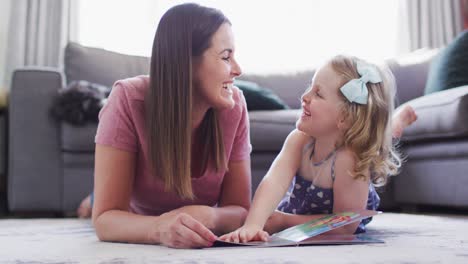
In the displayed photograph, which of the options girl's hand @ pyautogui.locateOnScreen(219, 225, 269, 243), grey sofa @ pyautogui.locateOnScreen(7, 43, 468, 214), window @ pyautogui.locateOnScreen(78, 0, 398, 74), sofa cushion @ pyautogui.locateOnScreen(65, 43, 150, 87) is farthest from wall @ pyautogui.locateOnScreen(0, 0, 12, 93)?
girl's hand @ pyautogui.locateOnScreen(219, 225, 269, 243)

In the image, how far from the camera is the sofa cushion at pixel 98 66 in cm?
315

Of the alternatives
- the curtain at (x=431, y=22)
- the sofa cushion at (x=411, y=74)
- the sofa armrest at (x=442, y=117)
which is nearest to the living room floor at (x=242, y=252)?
the sofa armrest at (x=442, y=117)

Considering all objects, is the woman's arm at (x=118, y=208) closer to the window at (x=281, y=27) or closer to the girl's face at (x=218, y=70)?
the girl's face at (x=218, y=70)

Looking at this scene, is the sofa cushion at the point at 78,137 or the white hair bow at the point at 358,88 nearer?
the white hair bow at the point at 358,88

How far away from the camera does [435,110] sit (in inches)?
88.7

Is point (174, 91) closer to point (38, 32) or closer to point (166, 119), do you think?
point (166, 119)

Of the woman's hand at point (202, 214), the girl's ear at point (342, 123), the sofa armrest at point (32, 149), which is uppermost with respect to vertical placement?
the girl's ear at point (342, 123)

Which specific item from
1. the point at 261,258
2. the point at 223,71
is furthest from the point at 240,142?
the point at 261,258

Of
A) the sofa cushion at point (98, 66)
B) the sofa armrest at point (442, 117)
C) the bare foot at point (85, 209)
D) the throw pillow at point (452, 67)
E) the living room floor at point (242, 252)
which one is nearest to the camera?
the living room floor at point (242, 252)

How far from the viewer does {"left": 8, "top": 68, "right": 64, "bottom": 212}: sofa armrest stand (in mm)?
2506

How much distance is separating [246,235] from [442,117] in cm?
125

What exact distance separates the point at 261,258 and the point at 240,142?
0.54 metres

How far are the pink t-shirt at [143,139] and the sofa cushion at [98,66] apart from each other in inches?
64.6

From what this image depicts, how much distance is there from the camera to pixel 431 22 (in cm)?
417
